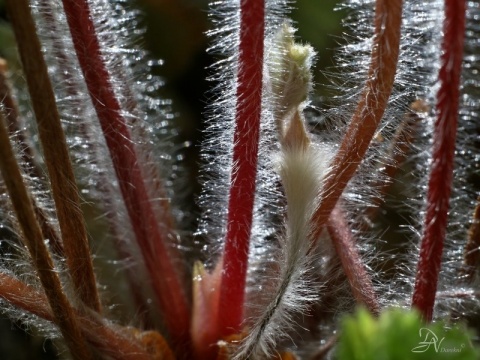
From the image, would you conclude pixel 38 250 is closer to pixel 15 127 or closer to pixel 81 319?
pixel 81 319

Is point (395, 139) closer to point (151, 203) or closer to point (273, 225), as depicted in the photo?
point (273, 225)

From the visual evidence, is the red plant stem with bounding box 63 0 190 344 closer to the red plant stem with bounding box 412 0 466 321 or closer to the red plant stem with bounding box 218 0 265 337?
the red plant stem with bounding box 218 0 265 337

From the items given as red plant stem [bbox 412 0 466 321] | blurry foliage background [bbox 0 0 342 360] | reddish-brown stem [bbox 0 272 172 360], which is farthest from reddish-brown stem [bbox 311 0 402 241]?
blurry foliage background [bbox 0 0 342 360]

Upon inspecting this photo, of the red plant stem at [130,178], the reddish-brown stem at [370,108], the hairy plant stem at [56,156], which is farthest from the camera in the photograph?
the red plant stem at [130,178]

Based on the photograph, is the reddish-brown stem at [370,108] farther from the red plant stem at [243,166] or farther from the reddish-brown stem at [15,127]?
the reddish-brown stem at [15,127]

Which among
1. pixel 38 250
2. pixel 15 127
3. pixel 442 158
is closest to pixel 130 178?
pixel 15 127

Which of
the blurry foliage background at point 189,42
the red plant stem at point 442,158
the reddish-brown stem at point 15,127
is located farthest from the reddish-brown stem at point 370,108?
the blurry foliage background at point 189,42
